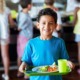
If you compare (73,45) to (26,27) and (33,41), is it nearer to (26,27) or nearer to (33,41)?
(26,27)

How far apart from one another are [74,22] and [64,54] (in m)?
2.02

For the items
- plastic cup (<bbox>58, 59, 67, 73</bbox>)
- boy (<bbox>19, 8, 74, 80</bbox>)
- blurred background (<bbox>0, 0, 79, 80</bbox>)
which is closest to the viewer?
plastic cup (<bbox>58, 59, 67, 73</bbox>)

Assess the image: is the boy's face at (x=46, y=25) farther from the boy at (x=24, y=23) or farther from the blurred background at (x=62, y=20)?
the blurred background at (x=62, y=20)

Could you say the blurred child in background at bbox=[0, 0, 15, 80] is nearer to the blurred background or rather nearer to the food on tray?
the blurred background

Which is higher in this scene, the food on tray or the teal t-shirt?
the teal t-shirt

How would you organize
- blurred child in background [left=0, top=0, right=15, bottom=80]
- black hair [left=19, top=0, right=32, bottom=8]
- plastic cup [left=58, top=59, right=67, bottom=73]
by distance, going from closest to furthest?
plastic cup [left=58, top=59, right=67, bottom=73], blurred child in background [left=0, top=0, right=15, bottom=80], black hair [left=19, top=0, right=32, bottom=8]

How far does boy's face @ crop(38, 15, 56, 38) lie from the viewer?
1.57 m

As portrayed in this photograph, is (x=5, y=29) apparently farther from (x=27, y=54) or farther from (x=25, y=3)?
(x=27, y=54)

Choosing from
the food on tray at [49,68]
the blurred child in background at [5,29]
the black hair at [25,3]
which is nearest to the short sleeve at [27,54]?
the food on tray at [49,68]

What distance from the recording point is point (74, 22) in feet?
11.8

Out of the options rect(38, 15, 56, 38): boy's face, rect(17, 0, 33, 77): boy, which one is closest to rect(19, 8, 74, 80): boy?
rect(38, 15, 56, 38): boy's face

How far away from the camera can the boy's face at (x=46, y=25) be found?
1.57m

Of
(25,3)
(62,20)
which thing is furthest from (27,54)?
(62,20)

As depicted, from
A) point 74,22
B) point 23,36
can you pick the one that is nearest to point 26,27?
A: point 23,36
